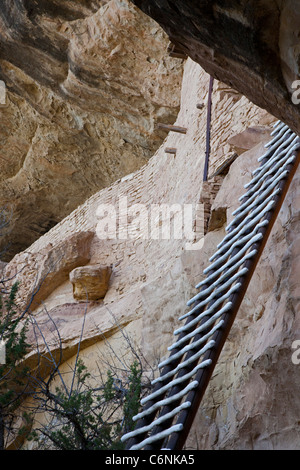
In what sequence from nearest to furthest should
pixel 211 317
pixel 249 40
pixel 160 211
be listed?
1. pixel 249 40
2. pixel 211 317
3. pixel 160 211

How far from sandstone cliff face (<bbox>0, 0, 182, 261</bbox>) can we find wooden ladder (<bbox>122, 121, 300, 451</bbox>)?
276 inches

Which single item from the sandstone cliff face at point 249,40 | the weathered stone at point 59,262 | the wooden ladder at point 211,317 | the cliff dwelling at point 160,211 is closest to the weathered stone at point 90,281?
the cliff dwelling at point 160,211

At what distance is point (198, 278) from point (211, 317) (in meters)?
1.76

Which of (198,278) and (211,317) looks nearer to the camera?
(211,317)

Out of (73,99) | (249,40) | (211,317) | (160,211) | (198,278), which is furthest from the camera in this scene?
(73,99)

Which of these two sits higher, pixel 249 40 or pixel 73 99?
pixel 73 99

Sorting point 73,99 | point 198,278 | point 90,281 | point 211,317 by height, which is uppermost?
point 73,99

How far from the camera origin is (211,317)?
339 cm

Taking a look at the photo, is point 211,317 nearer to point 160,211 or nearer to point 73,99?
point 160,211

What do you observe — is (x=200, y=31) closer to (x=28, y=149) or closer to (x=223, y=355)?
(x=223, y=355)

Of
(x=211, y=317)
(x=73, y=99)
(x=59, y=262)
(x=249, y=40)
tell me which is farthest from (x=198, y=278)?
(x=73, y=99)

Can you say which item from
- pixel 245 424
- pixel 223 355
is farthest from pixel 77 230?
pixel 245 424

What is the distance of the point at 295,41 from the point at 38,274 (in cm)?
791

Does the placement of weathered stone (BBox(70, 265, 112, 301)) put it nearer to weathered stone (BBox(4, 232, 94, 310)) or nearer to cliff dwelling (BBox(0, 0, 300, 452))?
cliff dwelling (BBox(0, 0, 300, 452))
